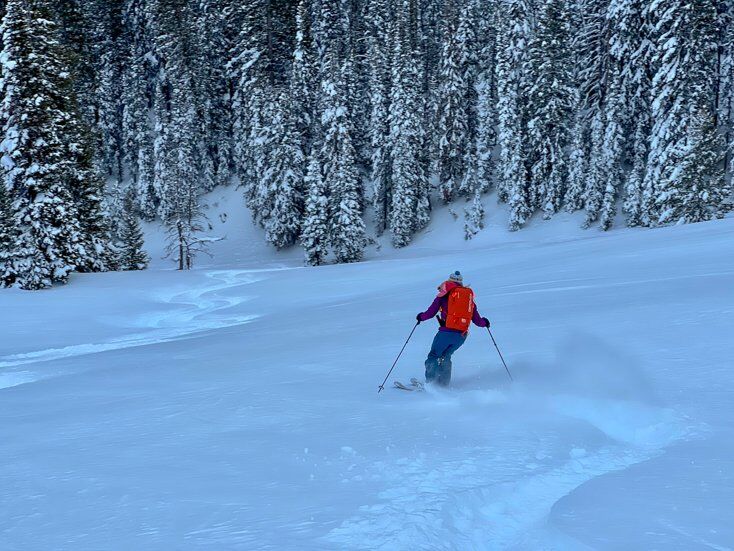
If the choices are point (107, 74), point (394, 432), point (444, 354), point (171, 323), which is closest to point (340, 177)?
point (171, 323)

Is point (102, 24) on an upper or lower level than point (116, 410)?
upper

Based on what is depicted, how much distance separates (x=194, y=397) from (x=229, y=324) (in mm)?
9987

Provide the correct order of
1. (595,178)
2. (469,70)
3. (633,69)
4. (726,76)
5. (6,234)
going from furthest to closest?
1. (469,70)
2. (633,69)
3. (595,178)
4. (726,76)
5. (6,234)

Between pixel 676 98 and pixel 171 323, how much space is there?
102 ft

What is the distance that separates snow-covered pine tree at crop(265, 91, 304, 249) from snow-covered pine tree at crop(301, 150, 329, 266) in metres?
4.74

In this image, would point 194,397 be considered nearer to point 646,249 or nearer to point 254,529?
point 254,529

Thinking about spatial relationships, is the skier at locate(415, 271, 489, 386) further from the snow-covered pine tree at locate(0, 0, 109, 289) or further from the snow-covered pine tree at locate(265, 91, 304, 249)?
the snow-covered pine tree at locate(265, 91, 304, 249)

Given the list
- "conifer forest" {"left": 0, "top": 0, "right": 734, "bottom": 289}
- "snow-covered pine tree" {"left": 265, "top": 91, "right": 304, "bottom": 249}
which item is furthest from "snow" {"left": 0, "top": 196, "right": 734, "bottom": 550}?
"snow-covered pine tree" {"left": 265, "top": 91, "right": 304, "bottom": 249}

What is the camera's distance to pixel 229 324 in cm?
1831

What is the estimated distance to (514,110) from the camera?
4725 centimetres

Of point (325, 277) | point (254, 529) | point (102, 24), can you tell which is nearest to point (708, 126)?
point (325, 277)

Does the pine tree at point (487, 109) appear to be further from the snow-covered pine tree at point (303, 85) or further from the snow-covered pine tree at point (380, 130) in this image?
the snow-covered pine tree at point (303, 85)

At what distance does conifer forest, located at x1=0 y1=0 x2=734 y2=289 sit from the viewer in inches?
1049

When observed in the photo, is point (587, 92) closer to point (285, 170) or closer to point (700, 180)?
point (700, 180)
